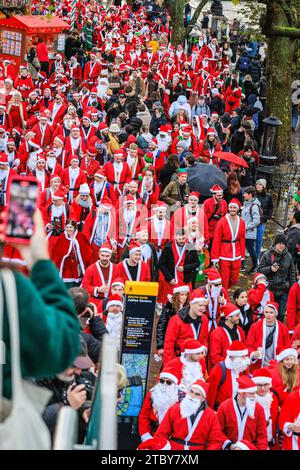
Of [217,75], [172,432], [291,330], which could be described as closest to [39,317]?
[172,432]

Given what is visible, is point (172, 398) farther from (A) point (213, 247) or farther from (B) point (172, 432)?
(A) point (213, 247)

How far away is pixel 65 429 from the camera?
8.81ft

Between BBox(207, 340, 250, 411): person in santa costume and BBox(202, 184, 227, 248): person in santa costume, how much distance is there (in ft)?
18.9

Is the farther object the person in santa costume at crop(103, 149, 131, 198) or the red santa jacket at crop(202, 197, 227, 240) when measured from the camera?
the person in santa costume at crop(103, 149, 131, 198)

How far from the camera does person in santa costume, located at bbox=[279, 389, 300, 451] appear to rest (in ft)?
25.7

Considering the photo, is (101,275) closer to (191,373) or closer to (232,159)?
(191,373)

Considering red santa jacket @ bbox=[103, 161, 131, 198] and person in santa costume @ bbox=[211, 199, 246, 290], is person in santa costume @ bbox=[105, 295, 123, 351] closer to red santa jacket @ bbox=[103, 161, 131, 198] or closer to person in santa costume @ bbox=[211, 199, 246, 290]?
person in santa costume @ bbox=[211, 199, 246, 290]

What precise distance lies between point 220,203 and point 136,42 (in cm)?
2179

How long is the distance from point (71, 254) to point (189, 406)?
5.50 meters

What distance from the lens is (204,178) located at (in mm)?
15852

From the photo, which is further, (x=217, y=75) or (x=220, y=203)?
(x=217, y=75)

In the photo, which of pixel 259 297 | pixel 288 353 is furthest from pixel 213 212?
pixel 288 353

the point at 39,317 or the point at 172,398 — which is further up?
the point at 39,317

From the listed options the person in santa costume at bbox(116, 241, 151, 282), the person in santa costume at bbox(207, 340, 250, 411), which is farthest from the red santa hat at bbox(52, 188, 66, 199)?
the person in santa costume at bbox(207, 340, 250, 411)
